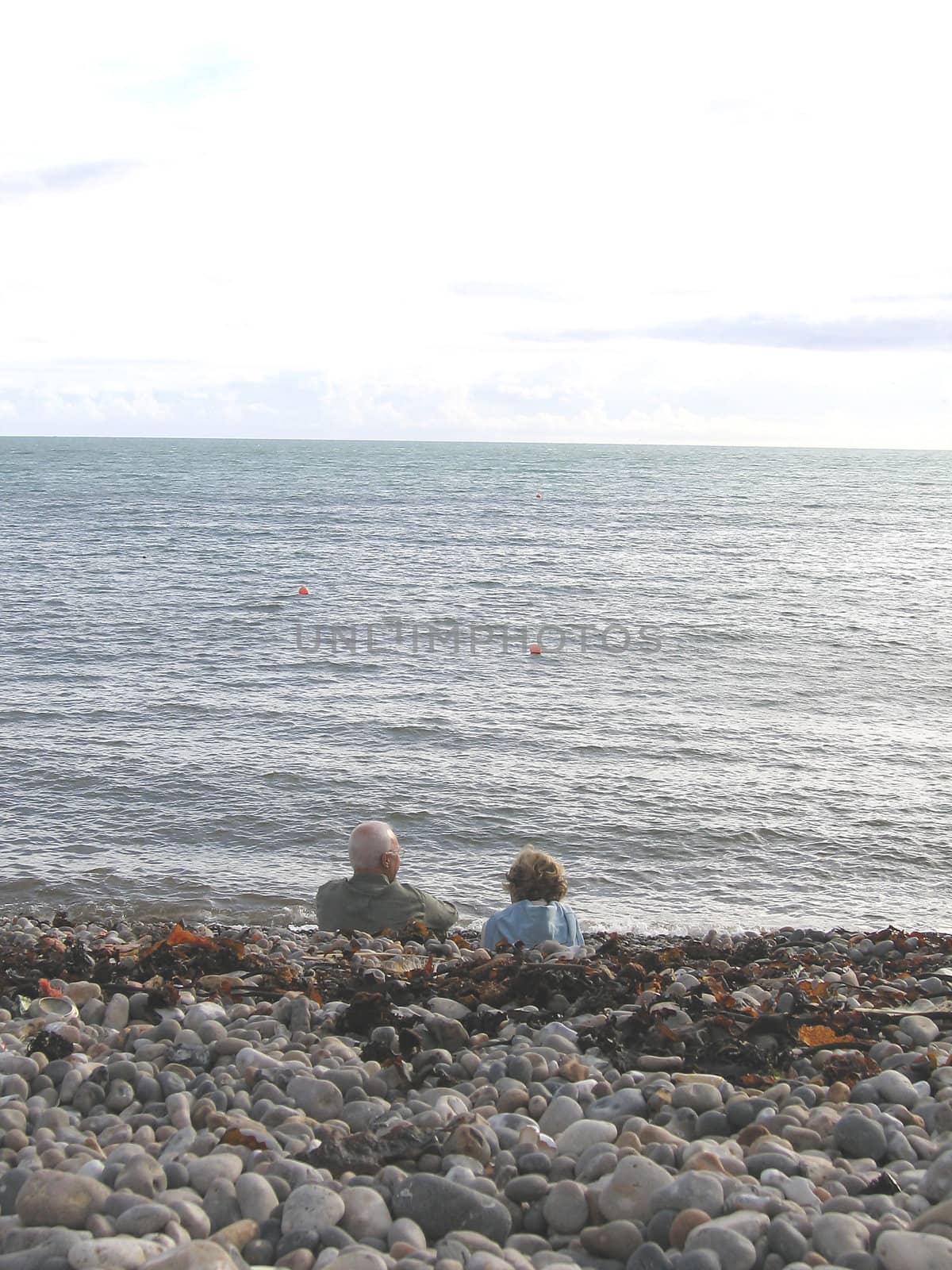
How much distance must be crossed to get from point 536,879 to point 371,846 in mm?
1191

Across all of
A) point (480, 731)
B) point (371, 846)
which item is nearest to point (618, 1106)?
point (371, 846)

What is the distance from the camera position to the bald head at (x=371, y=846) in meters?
7.30

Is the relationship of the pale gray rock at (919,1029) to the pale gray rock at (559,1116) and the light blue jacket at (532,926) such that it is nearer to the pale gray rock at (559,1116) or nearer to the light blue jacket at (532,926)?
the pale gray rock at (559,1116)

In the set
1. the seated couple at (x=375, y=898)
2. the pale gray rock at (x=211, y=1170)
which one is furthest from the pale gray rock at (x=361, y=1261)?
the seated couple at (x=375, y=898)

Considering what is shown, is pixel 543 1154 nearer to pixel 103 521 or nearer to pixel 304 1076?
pixel 304 1076

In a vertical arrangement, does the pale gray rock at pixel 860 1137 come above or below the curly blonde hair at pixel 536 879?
above

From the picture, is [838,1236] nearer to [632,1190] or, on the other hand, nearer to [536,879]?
[632,1190]

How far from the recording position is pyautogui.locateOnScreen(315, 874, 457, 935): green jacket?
7367mm

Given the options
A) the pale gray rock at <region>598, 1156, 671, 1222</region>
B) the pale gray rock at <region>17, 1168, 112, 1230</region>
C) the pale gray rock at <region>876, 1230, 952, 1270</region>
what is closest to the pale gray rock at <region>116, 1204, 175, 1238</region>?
the pale gray rock at <region>17, 1168, 112, 1230</region>

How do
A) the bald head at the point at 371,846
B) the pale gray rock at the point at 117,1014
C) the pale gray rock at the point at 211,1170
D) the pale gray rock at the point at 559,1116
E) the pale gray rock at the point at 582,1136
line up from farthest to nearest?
the bald head at the point at 371,846 → the pale gray rock at the point at 117,1014 → the pale gray rock at the point at 559,1116 → the pale gray rock at the point at 582,1136 → the pale gray rock at the point at 211,1170

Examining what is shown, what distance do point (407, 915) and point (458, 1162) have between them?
3833 millimetres

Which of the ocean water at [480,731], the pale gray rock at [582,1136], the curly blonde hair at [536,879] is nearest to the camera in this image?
A: the pale gray rock at [582,1136]

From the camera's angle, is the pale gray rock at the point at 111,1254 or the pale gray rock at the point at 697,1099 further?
the pale gray rock at the point at 697,1099

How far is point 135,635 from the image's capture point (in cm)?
2252
